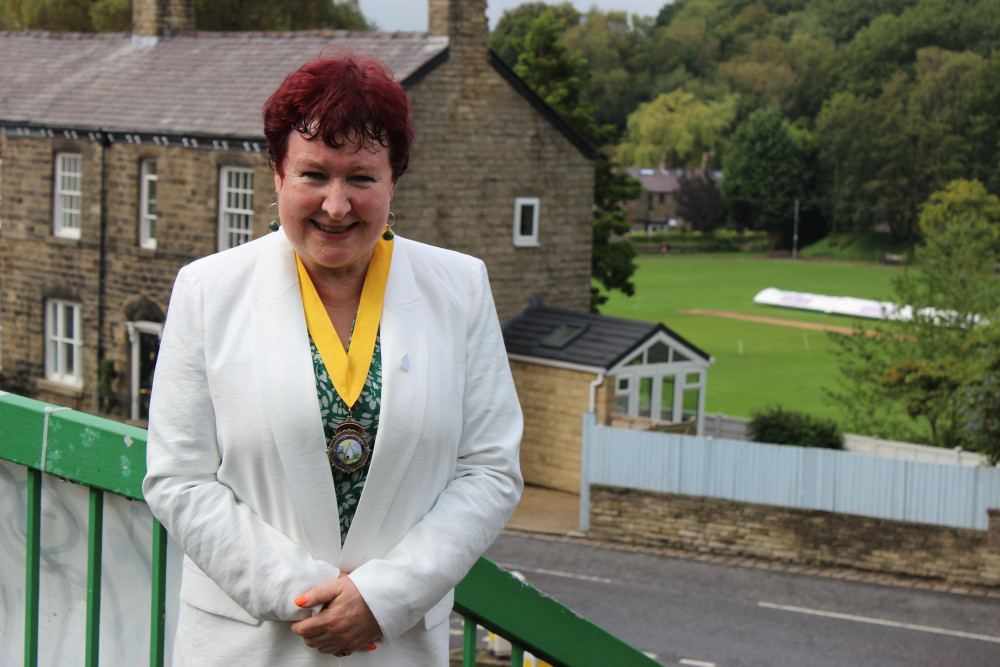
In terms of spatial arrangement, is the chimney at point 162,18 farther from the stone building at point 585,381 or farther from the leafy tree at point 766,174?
the leafy tree at point 766,174

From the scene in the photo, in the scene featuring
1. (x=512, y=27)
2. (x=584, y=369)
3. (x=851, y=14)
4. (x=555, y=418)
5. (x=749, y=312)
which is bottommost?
(x=749, y=312)

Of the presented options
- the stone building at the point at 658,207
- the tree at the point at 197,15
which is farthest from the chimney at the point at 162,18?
the stone building at the point at 658,207

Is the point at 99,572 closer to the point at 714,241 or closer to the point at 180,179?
the point at 180,179

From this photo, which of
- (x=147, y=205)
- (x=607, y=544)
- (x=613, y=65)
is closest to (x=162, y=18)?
(x=147, y=205)

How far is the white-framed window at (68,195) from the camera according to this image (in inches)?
1077

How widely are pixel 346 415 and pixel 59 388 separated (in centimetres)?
2696

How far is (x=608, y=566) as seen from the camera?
65.3 feet

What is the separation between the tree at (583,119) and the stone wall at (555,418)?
815 centimetres

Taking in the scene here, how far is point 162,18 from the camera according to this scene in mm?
29625

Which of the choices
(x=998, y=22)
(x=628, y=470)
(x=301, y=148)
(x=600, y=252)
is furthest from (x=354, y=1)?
(x=998, y=22)

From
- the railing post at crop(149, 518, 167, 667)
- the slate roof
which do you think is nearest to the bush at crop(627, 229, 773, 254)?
the slate roof

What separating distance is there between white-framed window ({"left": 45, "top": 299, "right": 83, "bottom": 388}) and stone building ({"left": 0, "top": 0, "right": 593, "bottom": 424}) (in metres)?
0.03

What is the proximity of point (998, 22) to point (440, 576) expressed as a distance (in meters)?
116

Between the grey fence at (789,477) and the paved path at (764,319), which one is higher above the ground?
the grey fence at (789,477)
